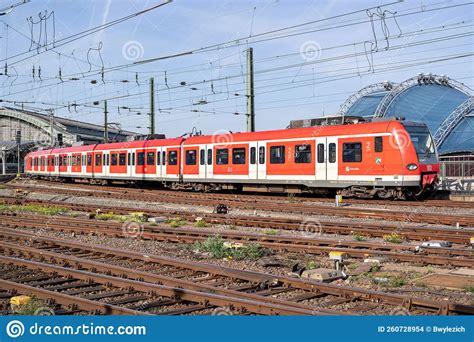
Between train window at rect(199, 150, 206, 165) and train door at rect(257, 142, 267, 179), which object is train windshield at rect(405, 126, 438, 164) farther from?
train window at rect(199, 150, 206, 165)

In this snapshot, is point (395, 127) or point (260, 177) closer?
point (395, 127)

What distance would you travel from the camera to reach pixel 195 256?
37.7 feet

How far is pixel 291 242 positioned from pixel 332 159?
10.3 metres

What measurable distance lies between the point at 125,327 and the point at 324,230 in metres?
9.65

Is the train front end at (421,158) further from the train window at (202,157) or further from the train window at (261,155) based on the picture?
the train window at (202,157)

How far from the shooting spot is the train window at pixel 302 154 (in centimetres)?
2328

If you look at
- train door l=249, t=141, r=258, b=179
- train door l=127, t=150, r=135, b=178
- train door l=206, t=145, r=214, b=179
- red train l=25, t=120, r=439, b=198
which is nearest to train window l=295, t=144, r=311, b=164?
red train l=25, t=120, r=439, b=198

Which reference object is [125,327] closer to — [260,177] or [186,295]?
[186,295]

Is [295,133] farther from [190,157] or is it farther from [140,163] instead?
[140,163]

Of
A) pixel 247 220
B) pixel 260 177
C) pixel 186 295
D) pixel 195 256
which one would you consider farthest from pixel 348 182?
pixel 186 295

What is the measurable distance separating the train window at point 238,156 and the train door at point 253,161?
19.1 inches

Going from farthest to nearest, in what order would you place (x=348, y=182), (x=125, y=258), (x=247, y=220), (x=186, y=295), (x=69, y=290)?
(x=348, y=182)
(x=247, y=220)
(x=125, y=258)
(x=69, y=290)
(x=186, y=295)

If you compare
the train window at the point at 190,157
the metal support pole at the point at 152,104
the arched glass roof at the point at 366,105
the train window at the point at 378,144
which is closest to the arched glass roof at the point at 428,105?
the arched glass roof at the point at 366,105

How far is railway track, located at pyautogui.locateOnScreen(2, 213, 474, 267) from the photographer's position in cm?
1068
